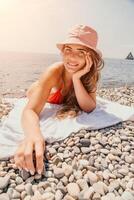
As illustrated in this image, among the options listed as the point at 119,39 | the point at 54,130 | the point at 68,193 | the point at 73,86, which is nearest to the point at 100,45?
the point at 119,39

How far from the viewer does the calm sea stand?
246 centimetres

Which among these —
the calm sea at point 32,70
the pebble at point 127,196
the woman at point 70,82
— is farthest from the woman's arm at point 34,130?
the calm sea at point 32,70

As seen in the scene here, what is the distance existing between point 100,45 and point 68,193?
5.07ft

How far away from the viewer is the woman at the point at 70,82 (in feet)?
4.19

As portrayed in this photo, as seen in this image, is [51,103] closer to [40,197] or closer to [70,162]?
[70,162]

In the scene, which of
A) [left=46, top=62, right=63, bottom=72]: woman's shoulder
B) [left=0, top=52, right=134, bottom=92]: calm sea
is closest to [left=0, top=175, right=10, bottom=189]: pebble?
[left=46, top=62, right=63, bottom=72]: woman's shoulder

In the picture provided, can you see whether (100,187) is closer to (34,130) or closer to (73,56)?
(34,130)

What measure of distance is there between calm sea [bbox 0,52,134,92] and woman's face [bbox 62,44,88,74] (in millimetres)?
889

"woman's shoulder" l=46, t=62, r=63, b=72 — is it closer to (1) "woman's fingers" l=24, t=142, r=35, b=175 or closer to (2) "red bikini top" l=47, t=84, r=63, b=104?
(2) "red bikini top" l=47, t=84, r=63, b=104

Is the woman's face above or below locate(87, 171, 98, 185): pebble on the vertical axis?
above

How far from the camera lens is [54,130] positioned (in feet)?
4.15

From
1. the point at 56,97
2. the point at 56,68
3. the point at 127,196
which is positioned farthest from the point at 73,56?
the point at 127,196

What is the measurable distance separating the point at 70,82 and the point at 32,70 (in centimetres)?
134

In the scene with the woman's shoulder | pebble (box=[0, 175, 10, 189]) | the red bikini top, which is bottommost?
the red bikini top
